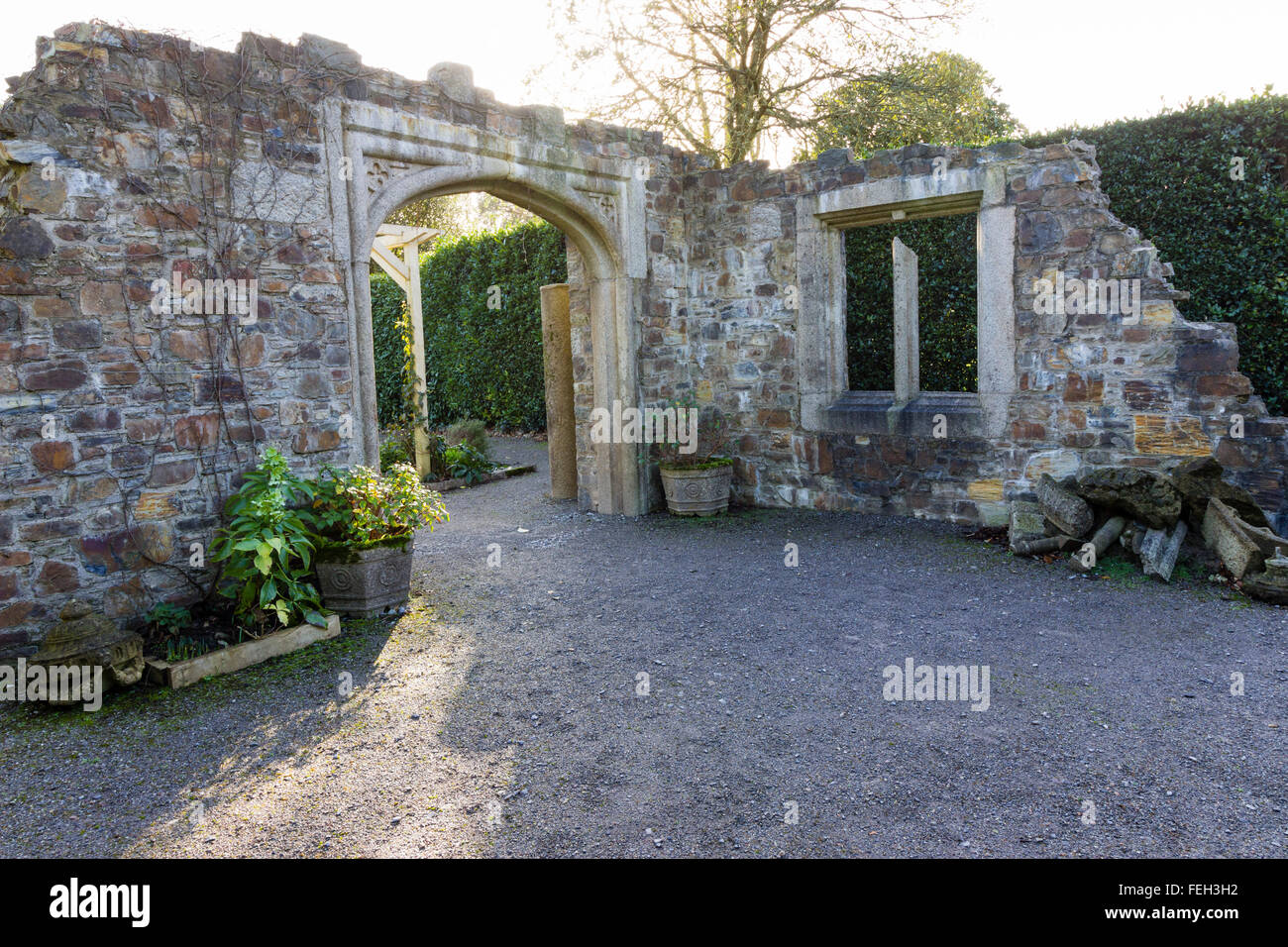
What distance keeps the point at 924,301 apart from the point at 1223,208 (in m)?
2.37

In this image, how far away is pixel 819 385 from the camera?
7523 mm

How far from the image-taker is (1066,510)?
231 inches

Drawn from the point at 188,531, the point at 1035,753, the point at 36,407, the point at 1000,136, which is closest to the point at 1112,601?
the point at 1035,753

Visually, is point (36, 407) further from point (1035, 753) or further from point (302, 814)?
point (1035, 753)

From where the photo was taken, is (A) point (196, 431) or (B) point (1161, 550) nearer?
(A) point (196, 431)

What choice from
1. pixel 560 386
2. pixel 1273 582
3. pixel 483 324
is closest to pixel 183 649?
pixel 560 386

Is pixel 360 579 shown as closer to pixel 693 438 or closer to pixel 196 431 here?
pixel 196 431

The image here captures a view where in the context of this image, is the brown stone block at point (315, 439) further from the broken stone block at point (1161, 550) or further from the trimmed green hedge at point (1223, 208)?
the trimmed green hedge at point (1223, 208)

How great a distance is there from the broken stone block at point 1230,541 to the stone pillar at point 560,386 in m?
5.43

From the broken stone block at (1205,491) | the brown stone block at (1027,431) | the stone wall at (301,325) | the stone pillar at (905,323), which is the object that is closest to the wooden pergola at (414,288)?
the stone wall at (301,325)

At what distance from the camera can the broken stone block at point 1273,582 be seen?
4.82 m

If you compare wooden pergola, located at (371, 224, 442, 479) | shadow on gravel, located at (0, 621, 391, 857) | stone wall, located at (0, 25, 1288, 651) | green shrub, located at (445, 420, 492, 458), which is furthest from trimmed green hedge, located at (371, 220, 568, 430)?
shadow on gravel, located at (0, 621, 391, 857)

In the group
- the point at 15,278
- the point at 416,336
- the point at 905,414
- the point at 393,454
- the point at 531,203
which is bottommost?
the point at 393,454

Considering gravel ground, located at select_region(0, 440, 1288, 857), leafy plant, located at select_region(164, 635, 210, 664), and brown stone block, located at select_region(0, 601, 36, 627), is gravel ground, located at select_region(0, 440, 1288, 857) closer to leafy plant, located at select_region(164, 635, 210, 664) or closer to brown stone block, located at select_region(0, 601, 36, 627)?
leafy plant, located at select_region(164, 635, 210, 664)
